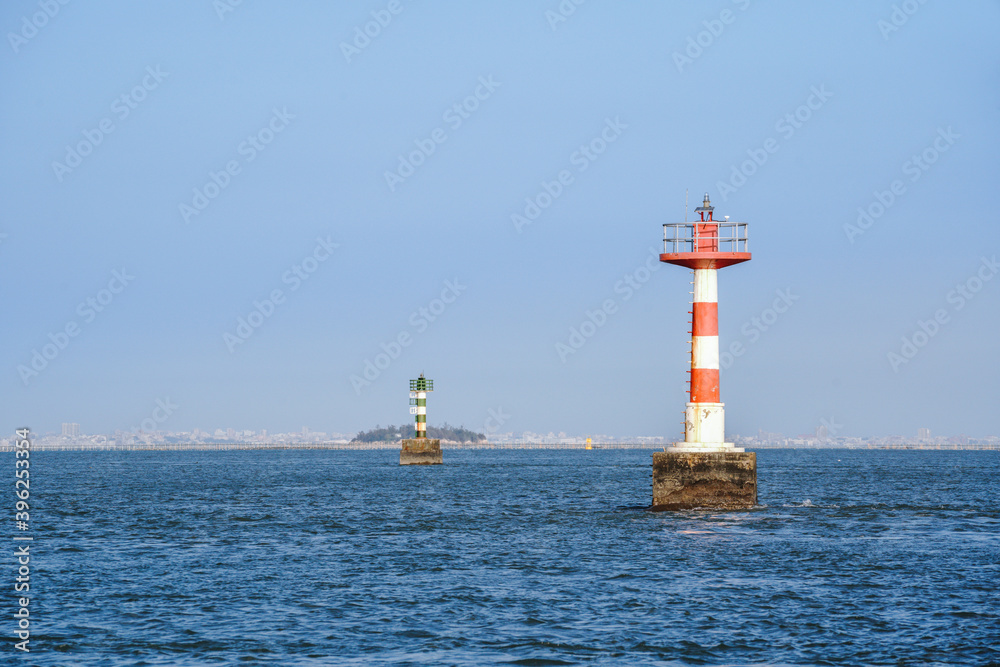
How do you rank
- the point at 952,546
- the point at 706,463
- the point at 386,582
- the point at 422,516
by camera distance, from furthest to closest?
the point at 422,516 < the point at 706,463 < the point at 952,546 < the point at 386,582

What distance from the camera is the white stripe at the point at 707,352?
35.0 m

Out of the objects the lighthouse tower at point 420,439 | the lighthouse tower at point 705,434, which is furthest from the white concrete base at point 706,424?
the lighthouse tower at point 420,439

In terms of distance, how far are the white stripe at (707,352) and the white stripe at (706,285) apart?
130cm

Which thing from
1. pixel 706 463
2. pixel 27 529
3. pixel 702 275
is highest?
pixel 702 275

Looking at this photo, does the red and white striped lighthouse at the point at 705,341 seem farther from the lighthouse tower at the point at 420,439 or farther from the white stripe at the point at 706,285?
the lighthouse tower at the point at 420,439

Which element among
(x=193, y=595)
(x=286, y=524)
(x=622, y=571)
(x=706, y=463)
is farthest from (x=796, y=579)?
(x=286, y=524)

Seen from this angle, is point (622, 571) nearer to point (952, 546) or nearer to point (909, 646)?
point (909, 646)

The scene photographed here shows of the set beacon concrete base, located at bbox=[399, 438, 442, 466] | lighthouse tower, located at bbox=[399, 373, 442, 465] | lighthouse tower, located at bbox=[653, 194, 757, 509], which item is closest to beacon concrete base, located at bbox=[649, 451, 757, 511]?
lighthouse tower, located at bbox=[653, 194, 757, 509]

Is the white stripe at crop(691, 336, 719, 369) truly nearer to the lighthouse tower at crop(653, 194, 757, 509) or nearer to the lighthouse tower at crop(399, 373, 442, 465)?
the lighthouse tower at crop(653, 194, 757, 509)

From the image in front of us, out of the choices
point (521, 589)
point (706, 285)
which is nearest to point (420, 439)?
point (706, 285)

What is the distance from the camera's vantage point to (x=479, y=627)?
19344 millimetres

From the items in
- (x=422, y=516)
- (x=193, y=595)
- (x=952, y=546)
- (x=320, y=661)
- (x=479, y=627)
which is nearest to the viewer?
(x=320, y=661)

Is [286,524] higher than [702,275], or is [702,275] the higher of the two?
[702,275]

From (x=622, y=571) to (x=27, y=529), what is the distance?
2276cm
